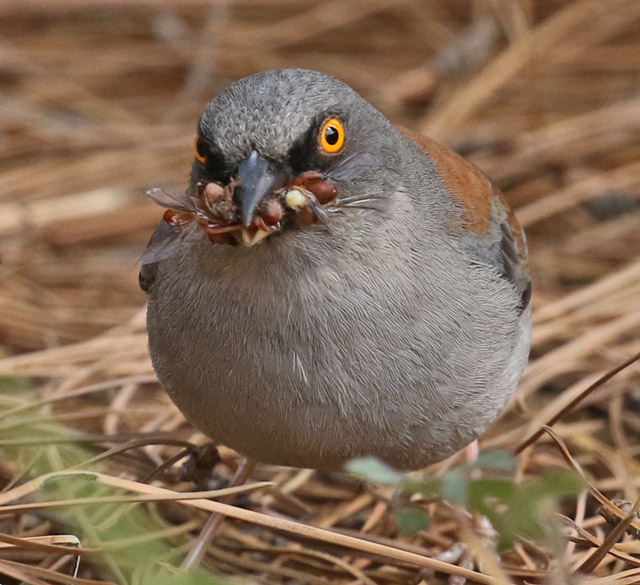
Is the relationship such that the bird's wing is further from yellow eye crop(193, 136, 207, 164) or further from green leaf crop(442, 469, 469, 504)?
green leaf crop(442, 469, 469, 504)

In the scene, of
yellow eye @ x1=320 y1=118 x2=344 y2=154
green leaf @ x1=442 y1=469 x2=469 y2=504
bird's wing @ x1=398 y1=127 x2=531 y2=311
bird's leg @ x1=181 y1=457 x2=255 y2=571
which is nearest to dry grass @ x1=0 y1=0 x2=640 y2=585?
bird's leg @ x1=181 y1=457 x2=255 y2=571

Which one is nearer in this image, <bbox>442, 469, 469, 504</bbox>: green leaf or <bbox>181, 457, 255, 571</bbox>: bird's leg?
<bbox>442, 469, 469, 504</bbox>: green leaf

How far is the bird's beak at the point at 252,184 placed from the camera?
245 centimetres

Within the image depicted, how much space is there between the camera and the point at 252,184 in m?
2.47

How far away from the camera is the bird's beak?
8.05ft

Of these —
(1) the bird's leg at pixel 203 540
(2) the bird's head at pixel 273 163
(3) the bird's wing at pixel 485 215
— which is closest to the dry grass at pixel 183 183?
(1) the bird's leg at pixel 203 540

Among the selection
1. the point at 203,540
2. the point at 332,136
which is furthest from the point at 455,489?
the point at 203,540

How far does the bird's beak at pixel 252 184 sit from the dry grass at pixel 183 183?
913 millimetres

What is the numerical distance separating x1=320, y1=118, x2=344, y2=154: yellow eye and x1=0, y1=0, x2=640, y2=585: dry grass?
3.37ft

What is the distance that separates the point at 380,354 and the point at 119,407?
164 cm

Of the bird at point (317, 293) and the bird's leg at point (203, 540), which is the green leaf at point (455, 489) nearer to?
the bird at point (317, 293)

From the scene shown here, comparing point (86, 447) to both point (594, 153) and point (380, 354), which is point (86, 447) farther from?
point (594, 153)

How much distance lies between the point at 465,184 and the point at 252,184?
50.4 inches

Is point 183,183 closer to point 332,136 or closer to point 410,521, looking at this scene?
point 332,136
